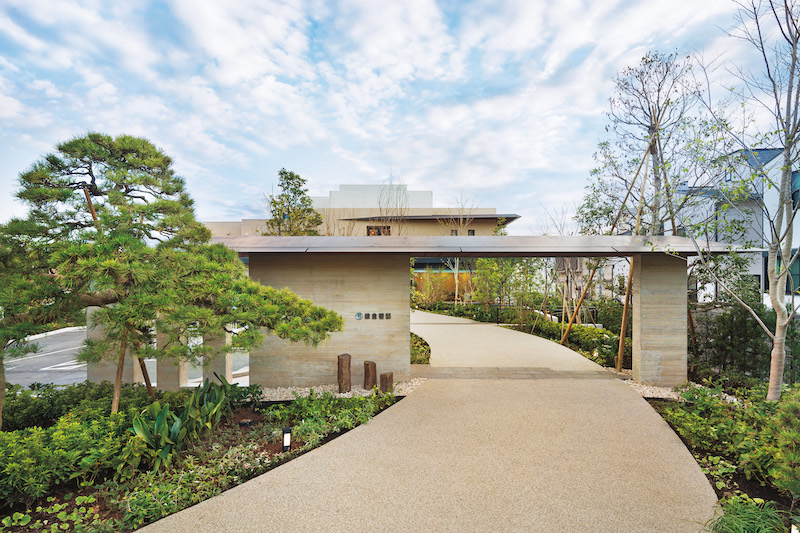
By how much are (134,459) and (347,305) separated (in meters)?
4.26

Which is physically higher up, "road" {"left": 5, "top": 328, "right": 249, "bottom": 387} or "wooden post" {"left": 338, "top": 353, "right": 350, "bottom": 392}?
"wooden post" {"left": 338, "top": 353, "right": 350, "bottom": 392}

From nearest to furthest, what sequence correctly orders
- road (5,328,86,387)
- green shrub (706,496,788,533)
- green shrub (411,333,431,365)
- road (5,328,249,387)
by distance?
green shrub (706,496,788,533), road (5,328,249,387), road (5,328,86,387), green shrub (411,333,431,365)

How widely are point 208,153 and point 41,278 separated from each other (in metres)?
7.97

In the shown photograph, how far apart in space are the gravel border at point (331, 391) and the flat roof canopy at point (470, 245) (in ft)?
8.72

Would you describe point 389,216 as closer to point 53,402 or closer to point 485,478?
point 53,402

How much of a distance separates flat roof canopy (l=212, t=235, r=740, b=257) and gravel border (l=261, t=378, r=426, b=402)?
2658 millimetres

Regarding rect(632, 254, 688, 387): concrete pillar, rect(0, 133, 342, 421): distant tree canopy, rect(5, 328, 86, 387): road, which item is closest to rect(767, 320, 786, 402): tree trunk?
rect(632, 254, 688, 387): concrete pillar

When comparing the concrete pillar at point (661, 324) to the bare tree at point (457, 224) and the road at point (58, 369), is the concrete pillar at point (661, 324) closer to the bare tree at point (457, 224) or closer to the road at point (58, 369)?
the road at point (58, 369)

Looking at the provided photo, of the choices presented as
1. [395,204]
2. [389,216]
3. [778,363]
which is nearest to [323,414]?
[778,363]

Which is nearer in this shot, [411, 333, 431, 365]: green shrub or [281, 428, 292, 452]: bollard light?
[281, 428, 292, 452]: bollard light

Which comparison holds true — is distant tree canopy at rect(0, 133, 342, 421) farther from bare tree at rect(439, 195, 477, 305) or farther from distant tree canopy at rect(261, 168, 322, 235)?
bare tree at rect(439, 195, 477, 305)

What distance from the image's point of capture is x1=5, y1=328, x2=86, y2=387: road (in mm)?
9180

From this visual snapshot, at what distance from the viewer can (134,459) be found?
374 centimetres

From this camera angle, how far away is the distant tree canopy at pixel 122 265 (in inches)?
146
